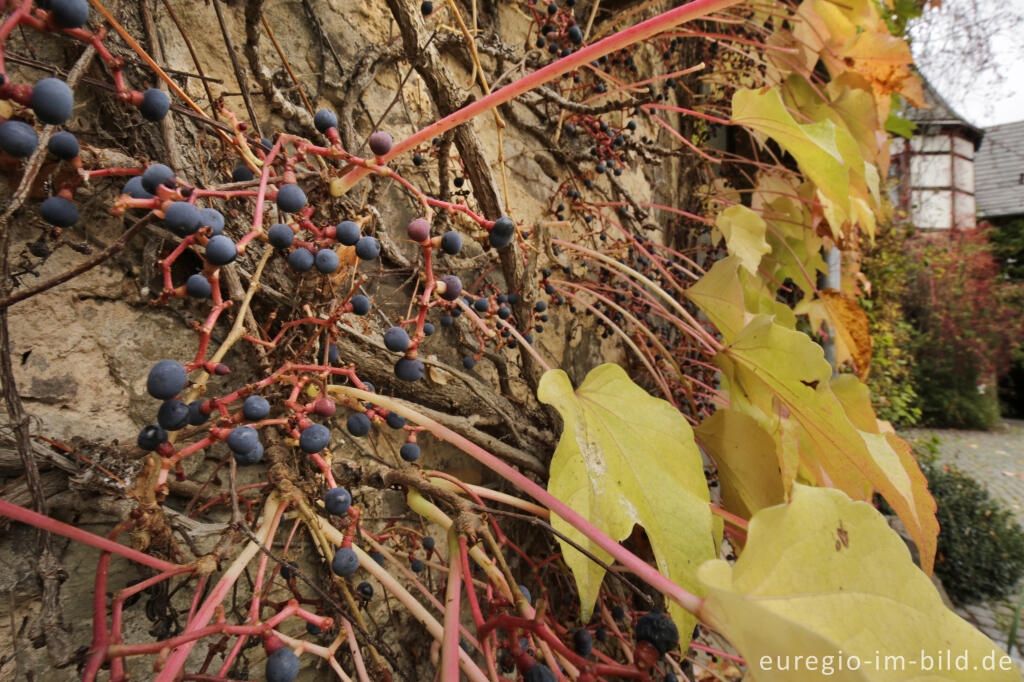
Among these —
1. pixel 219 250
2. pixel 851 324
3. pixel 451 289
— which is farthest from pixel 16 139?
pixel 851 324

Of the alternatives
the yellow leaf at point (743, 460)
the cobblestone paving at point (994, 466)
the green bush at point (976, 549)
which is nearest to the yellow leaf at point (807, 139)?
the yellow leaf at point (743, 460)

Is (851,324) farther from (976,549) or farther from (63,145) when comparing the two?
(976,549)

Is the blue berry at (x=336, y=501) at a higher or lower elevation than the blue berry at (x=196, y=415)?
lower

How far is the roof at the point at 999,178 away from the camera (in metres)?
13.1

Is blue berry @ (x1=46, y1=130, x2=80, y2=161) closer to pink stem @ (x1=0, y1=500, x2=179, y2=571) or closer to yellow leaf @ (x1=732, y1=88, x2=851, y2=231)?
pink stem @ (x1=0, y1=500, x2=179, y2=571)

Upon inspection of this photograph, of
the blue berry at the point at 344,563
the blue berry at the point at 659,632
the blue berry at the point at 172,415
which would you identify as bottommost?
the blue berry at the point at 659,632

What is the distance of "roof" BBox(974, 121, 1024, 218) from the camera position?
13.1 meters

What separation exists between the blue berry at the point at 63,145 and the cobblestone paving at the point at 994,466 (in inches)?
186

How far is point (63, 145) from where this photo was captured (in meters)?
0.40

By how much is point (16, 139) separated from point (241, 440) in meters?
0.28

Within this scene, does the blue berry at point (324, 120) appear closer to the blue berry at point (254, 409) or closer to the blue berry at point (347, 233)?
the blue berry at point (347, 233)

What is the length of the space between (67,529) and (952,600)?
5610 millimetres

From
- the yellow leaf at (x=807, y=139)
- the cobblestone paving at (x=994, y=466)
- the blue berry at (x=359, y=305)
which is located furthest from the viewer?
the cobblestone paving at (x=994, y=466)

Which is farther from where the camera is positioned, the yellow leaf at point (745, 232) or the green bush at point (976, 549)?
the green bush at point (976, 549)
